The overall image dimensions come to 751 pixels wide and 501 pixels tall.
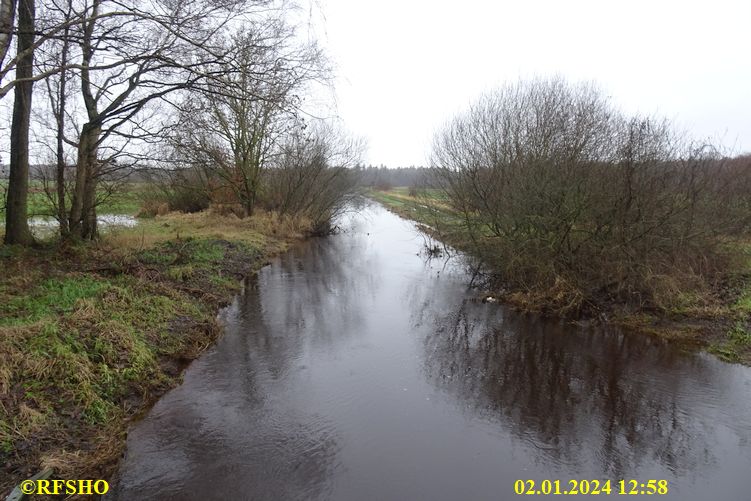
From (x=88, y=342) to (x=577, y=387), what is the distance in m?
7.06

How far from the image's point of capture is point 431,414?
6.01m

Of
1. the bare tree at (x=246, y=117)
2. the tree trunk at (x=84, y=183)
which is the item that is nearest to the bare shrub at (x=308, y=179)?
the bare tree at (x=246, y=117)

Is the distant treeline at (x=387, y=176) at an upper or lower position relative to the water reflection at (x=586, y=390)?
upper

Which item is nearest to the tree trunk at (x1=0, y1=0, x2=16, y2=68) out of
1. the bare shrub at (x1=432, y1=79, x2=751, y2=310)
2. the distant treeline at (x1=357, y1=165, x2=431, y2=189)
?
the bare shrub at (x1=432, y1=79, x2=751, y2=310)

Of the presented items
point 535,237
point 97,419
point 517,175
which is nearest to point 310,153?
point 517,175

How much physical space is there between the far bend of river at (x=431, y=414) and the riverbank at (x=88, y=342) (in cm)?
39

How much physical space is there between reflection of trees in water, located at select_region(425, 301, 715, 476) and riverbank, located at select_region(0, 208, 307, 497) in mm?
4339

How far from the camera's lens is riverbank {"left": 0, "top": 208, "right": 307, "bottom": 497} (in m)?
4.46

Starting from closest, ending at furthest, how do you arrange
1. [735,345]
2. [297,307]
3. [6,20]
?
[6,20] < [735,345] < [297,307]

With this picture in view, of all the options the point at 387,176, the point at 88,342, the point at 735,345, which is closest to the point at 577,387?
the point at 735,345

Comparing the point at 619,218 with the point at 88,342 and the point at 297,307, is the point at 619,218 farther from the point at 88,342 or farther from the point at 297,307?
the point at 88,342

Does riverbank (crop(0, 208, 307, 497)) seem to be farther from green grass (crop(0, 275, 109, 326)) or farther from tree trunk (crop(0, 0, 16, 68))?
tree trunk (crop(0, 0, 16, 68))

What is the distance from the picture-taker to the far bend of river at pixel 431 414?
464cm

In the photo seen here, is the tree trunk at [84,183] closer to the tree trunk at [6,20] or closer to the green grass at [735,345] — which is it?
the tree trunk at [6,20]
